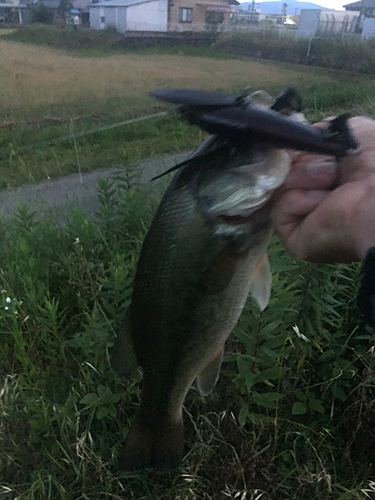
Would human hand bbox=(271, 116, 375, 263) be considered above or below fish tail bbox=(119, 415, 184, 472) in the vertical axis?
above

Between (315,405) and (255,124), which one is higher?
(255,124)

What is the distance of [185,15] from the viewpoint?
199cm

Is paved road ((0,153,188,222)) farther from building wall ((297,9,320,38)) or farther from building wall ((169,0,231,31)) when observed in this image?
building wall ((297,9,320,38))

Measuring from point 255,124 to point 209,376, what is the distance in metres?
0.78

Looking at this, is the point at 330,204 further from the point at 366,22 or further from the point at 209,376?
the point at 366,22

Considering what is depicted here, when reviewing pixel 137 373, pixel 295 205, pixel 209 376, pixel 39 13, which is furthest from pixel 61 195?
pixel 295 205

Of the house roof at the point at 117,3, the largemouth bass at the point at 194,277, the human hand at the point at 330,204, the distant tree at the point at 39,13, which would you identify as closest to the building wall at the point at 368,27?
the house roof at the point at 117,3

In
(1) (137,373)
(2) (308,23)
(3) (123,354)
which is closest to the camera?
(3) (123,354)

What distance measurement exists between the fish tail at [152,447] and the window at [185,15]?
1.93m

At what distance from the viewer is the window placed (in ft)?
6.44

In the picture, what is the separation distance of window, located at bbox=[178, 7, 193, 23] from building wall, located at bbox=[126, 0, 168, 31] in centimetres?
8

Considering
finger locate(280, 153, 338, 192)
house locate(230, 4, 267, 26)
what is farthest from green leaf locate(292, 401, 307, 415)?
house locate(230, 4, 267, 26)

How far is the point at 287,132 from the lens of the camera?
1.86 ft

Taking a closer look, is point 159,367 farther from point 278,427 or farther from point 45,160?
point 45,160
